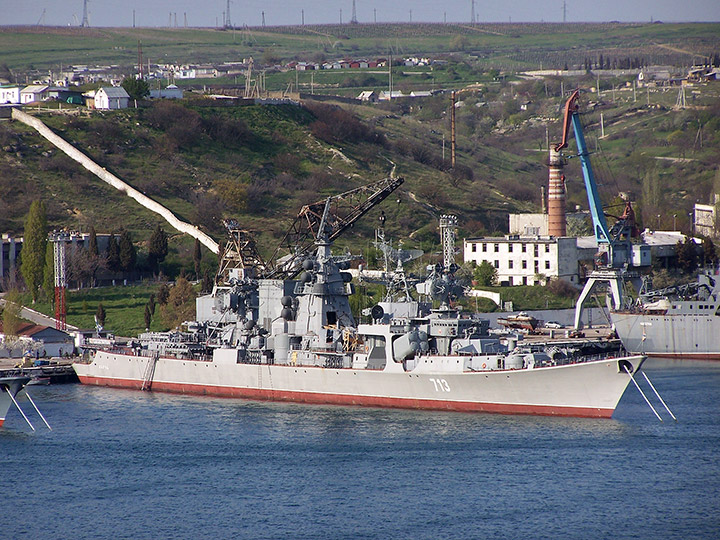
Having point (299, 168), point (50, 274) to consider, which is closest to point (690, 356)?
point (50, 274)

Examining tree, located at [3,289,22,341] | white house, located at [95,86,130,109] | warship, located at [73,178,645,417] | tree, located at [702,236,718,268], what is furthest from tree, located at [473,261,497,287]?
white house, located at [95,86,130,109]

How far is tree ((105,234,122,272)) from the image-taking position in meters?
82.5

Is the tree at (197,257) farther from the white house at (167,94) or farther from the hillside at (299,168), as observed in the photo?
the white house at (167,94)

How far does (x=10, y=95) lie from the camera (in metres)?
120

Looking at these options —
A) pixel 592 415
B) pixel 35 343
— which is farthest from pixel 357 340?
pixel 35 343

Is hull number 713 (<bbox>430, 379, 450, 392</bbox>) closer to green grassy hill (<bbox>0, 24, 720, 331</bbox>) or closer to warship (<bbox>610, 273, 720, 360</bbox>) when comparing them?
warship (<bbox>610, 273, 720, 360</bbox>)

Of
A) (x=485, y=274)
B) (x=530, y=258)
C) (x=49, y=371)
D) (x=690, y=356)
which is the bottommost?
(x=690, y=356)

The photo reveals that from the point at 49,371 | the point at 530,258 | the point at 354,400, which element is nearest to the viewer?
the point at 354,400

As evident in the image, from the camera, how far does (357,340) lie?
5356cm

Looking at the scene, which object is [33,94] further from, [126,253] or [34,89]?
[126,253]

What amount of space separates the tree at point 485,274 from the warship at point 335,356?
21.5 metres

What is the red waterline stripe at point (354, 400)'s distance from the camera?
47344 mm

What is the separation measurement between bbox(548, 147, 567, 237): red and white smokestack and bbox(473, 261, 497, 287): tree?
30.4 feet

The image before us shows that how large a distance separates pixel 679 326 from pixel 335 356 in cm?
2469
